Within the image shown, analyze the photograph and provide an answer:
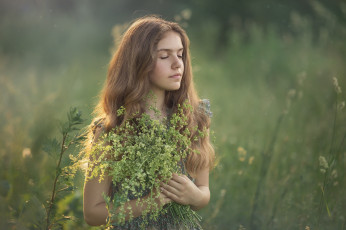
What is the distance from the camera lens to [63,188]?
72.9 inches

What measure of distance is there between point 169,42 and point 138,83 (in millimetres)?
241

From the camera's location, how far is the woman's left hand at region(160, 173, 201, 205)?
190 cm

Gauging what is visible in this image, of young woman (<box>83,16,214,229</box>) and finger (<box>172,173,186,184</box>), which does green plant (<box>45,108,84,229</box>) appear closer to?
young woman (<box>83,16,214,229</box>)

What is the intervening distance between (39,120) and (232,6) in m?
7.05

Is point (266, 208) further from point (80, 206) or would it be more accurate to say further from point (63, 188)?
point (63, 188)

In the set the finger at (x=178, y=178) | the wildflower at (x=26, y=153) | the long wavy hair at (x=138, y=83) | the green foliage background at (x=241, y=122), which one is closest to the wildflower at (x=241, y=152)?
the green foliage background at (x=241, y=122)

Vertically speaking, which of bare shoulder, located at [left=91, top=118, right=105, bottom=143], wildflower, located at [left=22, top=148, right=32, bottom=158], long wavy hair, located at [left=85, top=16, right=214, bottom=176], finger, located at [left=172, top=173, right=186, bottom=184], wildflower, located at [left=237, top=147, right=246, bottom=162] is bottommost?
wildflower, located at [left=22, top=148, right=32, bottom=158]

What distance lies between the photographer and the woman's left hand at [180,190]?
190cm

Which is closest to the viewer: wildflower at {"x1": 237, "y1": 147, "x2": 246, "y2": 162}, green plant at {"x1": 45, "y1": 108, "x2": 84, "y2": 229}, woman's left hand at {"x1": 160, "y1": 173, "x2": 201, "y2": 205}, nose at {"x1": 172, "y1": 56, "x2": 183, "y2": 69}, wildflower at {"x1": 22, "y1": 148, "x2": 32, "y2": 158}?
green plant at {"x1": 45, "y1": 108, "x2": 84, "y2": 229}

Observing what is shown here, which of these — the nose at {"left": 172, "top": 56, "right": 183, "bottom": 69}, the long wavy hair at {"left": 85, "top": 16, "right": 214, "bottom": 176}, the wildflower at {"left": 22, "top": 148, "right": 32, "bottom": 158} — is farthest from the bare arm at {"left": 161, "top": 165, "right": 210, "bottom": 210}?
the wildflower at {"left": 22, "top": 148, "right": 32, "bottom": 158}

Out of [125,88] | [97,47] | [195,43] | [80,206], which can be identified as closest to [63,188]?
[125,88]

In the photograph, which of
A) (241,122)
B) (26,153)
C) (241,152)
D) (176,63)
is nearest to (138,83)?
(176,63)

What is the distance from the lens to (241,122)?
4426mm

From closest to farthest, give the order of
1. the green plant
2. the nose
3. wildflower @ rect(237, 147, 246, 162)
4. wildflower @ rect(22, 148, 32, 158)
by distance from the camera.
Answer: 1. the green plant
2. the nose
3. wildflower @ rect(22, 148, 32, 158)
4. wildflower @ rect(237, 147, 246, 162)
